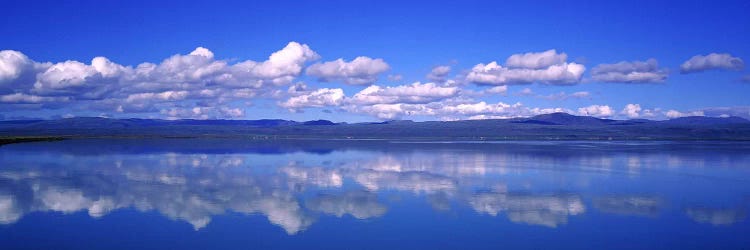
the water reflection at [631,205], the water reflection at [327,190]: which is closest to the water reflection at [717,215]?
the water reflection at [327,190]

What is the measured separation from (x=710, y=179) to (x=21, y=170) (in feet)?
77.4

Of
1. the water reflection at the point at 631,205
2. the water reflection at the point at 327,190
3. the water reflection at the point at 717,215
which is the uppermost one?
the water reflection at the point at 327,190

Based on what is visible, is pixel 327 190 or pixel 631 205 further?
pixel 327 190

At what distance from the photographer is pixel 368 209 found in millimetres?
14016

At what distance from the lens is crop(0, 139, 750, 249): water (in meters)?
10.8

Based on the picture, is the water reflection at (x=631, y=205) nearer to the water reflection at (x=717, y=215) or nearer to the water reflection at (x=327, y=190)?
the water reflection at (x=327, y=190)

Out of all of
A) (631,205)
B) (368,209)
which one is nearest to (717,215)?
(631,205)

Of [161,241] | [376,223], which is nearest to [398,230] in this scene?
[376,223]

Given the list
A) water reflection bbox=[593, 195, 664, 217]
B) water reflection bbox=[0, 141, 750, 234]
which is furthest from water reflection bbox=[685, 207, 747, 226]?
water reflection bbox=[593, 195, 664, 217]

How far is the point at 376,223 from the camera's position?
12305 millimetres

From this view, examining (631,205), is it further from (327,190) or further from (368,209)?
(327,190)

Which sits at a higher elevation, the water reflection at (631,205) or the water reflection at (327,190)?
the water reflection at (327,190)

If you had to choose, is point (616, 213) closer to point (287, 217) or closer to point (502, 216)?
point (502, 216)

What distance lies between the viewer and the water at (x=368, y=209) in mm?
10781
